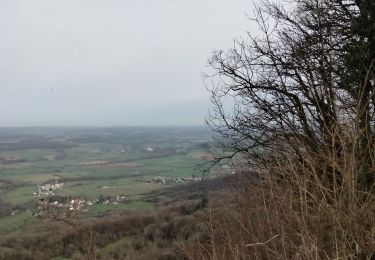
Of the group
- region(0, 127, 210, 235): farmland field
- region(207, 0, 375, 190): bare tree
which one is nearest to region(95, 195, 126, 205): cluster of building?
region(0, 127, 210, 235): farmland field

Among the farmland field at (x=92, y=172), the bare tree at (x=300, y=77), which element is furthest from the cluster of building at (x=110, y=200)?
the bare tree at (x=300, y=77)

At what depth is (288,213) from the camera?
163 inches

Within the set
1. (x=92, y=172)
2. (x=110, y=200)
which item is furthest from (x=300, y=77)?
(x=92, y=172)

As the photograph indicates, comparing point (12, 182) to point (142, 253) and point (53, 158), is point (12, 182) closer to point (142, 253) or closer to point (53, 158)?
point (53, 158)

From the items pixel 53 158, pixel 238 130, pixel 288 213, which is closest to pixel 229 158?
pixel 238 130

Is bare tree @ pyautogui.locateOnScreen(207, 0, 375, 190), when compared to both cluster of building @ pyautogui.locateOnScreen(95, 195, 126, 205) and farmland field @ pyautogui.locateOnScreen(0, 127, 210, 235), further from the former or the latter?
cluster of building @ pyautogui.locateOnScreen(95, 195, 126, 205)

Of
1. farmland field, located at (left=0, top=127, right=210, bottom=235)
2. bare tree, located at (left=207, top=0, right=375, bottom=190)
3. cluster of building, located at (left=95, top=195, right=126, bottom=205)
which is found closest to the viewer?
bare tree, located at (left=207, top=0, right=375, bottom=190)

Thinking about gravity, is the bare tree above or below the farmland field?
above

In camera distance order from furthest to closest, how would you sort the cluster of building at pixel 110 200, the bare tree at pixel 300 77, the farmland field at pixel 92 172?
the cluster of building at pixel 110 200
the farmland field at pixel 92 172
the bare tree at pixel 300 77

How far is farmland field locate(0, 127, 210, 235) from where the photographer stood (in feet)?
126

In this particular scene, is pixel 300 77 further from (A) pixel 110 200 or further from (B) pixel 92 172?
(B) pixel 92 172

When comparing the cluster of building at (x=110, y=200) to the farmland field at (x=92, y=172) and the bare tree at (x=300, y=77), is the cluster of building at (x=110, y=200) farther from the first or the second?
the bare tree at (x=300, y=77)

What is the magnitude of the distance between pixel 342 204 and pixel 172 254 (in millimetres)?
13603

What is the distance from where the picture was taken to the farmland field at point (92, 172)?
38.5m
